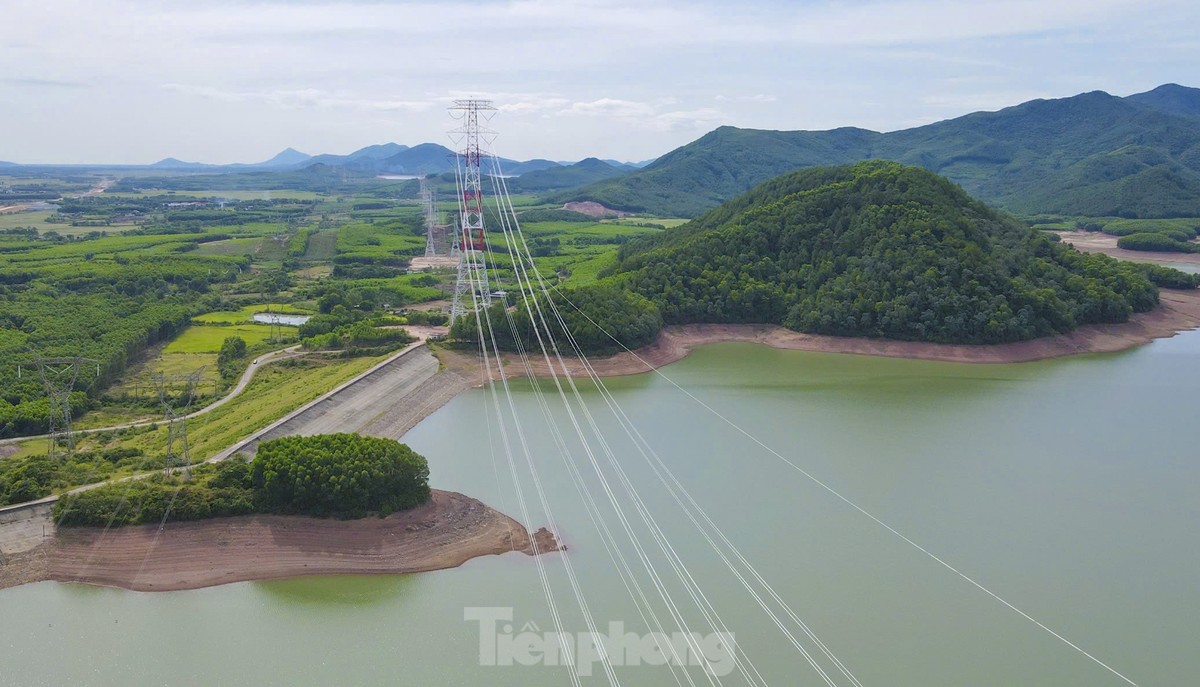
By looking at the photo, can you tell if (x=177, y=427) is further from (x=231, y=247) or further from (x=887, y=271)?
(x=231, y=247)

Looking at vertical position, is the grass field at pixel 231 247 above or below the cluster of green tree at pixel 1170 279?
below

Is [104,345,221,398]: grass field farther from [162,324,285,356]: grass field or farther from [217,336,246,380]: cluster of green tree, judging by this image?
[162,324,285,356]: grass field

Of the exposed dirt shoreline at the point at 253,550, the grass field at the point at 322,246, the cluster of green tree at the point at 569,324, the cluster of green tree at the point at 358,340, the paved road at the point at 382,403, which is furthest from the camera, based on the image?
the grass field at the point at 322,246

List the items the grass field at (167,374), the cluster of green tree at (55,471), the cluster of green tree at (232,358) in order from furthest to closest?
1. the cluster of green tree at (232,358)
2. the grass field at (167,374)
3. the cluster of green tree at (55,471)

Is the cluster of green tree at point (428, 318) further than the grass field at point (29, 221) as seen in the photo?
No

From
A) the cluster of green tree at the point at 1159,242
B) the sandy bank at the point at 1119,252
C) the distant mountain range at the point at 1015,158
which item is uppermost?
the distant mountain range at the point at 1015,158

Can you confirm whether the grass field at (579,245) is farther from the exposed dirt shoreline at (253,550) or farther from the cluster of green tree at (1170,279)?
the cluster of green tree at (1170,279)

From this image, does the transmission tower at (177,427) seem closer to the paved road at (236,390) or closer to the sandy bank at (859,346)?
the paved road at (236,390)

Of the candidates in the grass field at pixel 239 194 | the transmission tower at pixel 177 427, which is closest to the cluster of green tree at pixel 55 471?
the transmission tower at pixel 177 427
